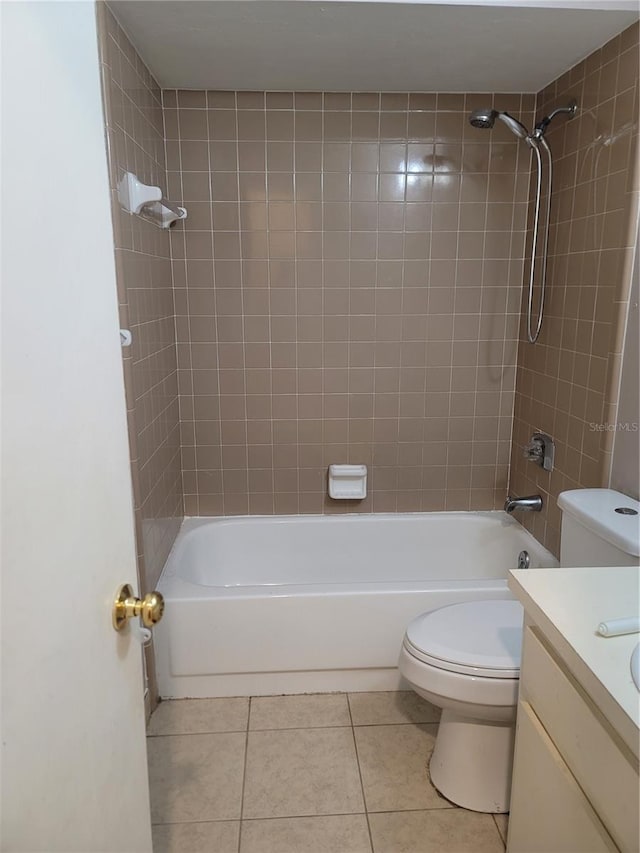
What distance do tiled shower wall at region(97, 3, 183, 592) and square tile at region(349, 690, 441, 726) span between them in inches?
33.0

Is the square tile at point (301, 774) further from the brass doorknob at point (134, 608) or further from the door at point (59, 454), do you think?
the brass doorknob at point (134, 608)

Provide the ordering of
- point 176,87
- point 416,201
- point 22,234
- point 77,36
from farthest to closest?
point 416,201, point 176,87, point 77,36, point 22,234

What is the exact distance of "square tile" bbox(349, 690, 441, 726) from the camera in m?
2.07

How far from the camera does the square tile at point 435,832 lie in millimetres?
1597

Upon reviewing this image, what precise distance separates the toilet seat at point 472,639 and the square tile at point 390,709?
48 centimetres

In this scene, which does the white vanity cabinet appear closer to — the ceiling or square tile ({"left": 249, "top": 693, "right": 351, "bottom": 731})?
square tile ({"left": 249, "top": 693, "right": 351, "bottom": 731})

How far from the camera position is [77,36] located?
756mm

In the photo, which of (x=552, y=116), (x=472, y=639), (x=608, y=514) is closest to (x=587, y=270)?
(x=552, y=116)

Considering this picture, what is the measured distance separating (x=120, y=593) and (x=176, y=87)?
215cm

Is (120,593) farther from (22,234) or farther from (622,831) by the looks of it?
(622,831)

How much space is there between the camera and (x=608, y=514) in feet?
5.55

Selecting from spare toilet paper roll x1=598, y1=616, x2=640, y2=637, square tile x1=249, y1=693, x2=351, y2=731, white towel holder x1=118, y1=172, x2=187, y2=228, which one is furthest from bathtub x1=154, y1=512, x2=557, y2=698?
white towel holder x1=118, y1=172, x2=187, y2=228

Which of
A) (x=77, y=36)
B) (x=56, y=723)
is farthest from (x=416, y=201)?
(x=56, y=723)

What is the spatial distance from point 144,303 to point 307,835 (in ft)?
5.46
